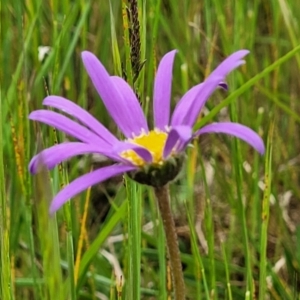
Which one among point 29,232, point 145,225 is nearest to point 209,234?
point 29,232

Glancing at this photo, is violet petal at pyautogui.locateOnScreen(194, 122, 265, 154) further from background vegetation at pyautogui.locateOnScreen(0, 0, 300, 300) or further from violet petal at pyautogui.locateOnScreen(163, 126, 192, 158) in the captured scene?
background vegetation at pyautogui.locateOnScreen(0, 0, 300, 300)

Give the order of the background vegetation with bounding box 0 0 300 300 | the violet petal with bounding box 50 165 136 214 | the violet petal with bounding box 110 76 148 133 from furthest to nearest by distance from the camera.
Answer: the background vegetation with bounding box 0 0 300 300 < the violet petal with bounding box 110 76 148 133 < the violet petal with bounding box 50 165 136 214

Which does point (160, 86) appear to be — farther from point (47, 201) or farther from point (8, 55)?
point (8, 55)

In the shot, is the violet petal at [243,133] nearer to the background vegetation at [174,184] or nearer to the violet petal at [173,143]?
the violet petal at [173,143]

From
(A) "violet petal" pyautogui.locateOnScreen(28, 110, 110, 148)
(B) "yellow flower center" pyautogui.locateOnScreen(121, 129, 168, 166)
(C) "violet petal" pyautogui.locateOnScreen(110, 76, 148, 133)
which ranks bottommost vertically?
(B) "yellow flower center" pyautogui.locateOnScreen(121, 129, 168, 166)

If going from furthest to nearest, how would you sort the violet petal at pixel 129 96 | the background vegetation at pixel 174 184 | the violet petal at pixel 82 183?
the background vegetation at pixel 174 184 → the violet petal at pixel 129 96 → the violet petal at pixel 82 183

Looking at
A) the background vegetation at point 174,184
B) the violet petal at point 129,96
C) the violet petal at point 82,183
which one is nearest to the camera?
the violet petal at point 82,183

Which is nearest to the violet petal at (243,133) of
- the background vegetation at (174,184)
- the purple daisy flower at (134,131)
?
the purple daisy flower at (134,131)

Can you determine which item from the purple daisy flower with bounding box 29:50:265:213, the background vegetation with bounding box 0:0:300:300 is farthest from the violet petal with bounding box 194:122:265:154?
the background vegetation with bounding box 0:0:300:300
